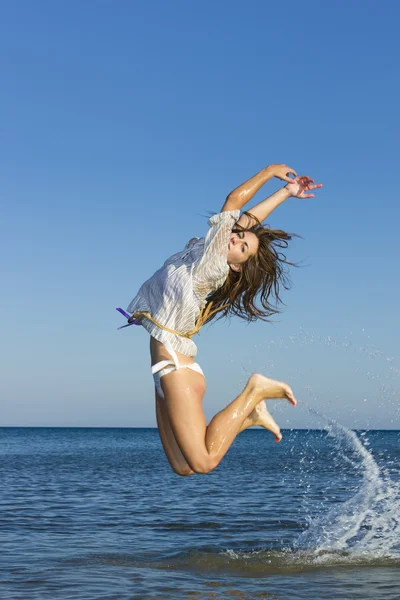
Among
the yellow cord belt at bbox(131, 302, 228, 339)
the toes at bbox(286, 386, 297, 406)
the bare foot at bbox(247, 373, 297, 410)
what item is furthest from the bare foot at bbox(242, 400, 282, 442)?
the yellow cord belt at bbox(131, 302, 228, 339)

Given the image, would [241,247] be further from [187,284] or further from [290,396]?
[290,396]

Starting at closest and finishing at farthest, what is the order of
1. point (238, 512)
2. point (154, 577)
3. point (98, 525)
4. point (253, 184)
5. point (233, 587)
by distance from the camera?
point (253, 184), point (233, 587), point (154, 577), point (98, 525), point (238, 512)

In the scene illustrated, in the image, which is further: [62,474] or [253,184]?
[62,474]

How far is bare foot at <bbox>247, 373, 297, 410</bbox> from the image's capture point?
22.9 feet

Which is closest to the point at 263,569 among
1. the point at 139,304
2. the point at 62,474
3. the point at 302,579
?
the point at 302,579

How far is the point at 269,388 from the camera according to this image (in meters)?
7.07

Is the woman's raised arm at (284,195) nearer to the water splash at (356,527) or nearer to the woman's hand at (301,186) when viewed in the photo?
the woman's hand at (301,186)

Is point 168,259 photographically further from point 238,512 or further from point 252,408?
point 238,512

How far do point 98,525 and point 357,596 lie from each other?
741cm

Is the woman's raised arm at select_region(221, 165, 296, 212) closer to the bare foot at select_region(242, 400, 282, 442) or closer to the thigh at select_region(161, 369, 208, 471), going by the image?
the thigh at select_region(161, 369, 208, 471)

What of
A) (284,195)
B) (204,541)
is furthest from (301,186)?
(204,541)

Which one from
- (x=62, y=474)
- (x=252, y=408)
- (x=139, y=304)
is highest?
(x=139, y=304)

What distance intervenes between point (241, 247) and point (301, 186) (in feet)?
2.99

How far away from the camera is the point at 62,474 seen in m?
30.2
